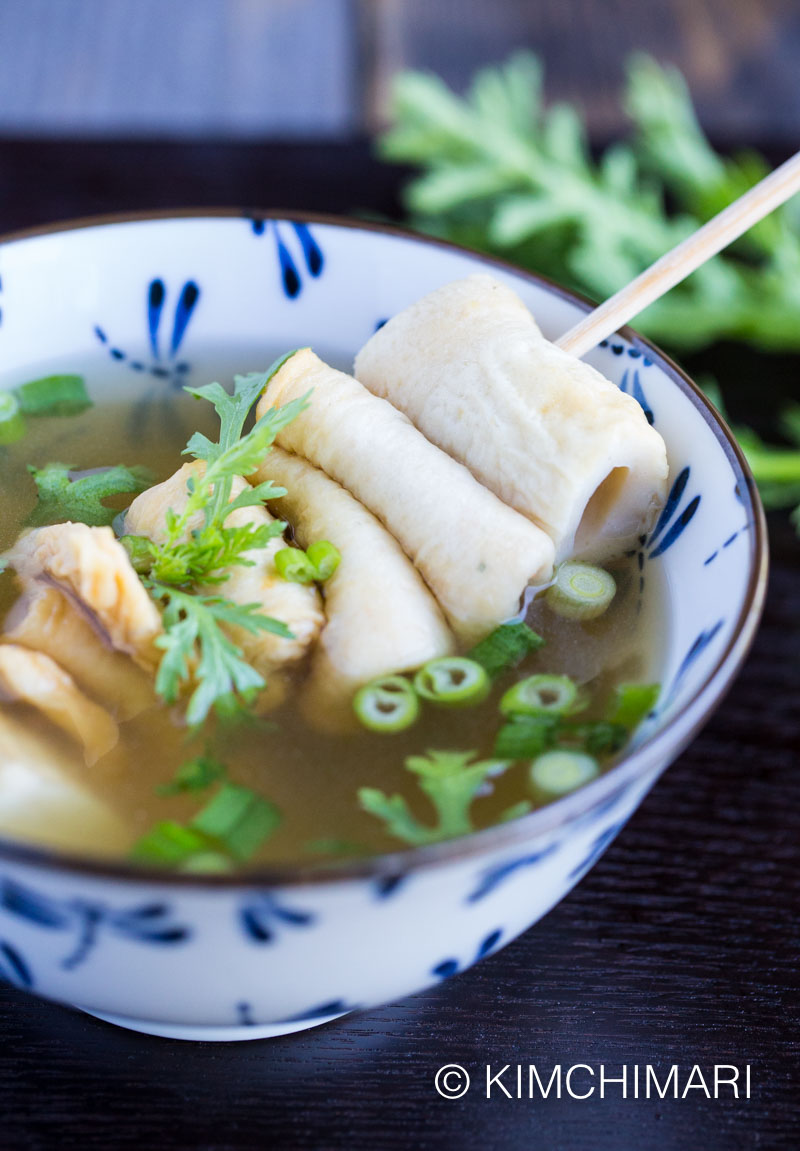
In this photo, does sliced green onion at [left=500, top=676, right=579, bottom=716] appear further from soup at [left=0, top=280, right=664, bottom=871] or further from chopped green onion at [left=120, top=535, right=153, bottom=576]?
chopped green onion at [left=120, top=535, right=153, bottom=576]

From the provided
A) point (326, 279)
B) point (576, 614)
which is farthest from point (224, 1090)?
point (326, 279)


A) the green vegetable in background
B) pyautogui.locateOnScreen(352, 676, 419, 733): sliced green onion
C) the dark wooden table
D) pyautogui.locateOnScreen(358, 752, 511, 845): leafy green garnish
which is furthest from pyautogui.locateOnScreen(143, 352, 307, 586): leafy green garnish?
the green vegetable in background

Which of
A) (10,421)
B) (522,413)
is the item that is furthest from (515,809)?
(10,421)

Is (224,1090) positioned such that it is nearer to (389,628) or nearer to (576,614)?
(389,628)

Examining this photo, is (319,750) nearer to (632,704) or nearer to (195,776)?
(195,776)

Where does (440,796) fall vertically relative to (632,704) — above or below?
below

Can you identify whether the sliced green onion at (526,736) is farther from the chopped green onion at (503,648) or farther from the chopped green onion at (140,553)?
the chopped green onion at (140,553)
